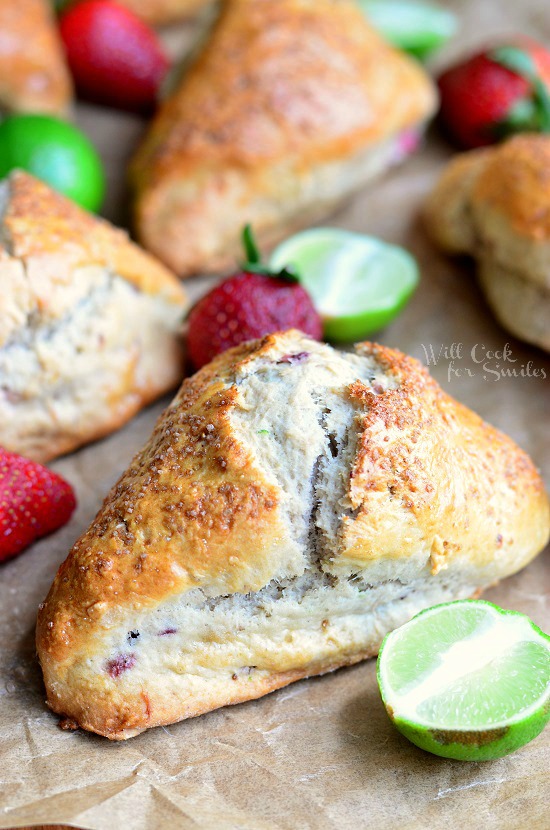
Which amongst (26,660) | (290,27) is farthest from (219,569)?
(290,27)

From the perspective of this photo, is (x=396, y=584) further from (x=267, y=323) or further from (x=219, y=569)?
(x=267, y=323)

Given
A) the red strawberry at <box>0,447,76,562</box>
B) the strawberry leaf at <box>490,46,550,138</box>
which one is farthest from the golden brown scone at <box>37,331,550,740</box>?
the strawberry leaf at <box>490,46,550,138</box>

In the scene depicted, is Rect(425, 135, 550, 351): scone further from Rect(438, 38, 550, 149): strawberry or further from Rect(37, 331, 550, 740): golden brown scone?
Rect(37, 331, 550, 740): golden brown scone

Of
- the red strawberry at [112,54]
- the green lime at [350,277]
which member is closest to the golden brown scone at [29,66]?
the red strawberry at [112,54]

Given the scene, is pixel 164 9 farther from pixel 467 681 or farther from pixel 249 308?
pixel 467 681

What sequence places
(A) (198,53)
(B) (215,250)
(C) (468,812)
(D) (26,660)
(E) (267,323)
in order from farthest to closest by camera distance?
1. (A) (198,53)
2. (B) (215,250)
3. (E) (267,323)
4. (D) (26,660)
5. (C) (468,812)

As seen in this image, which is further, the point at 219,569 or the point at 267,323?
the point at 267,323
